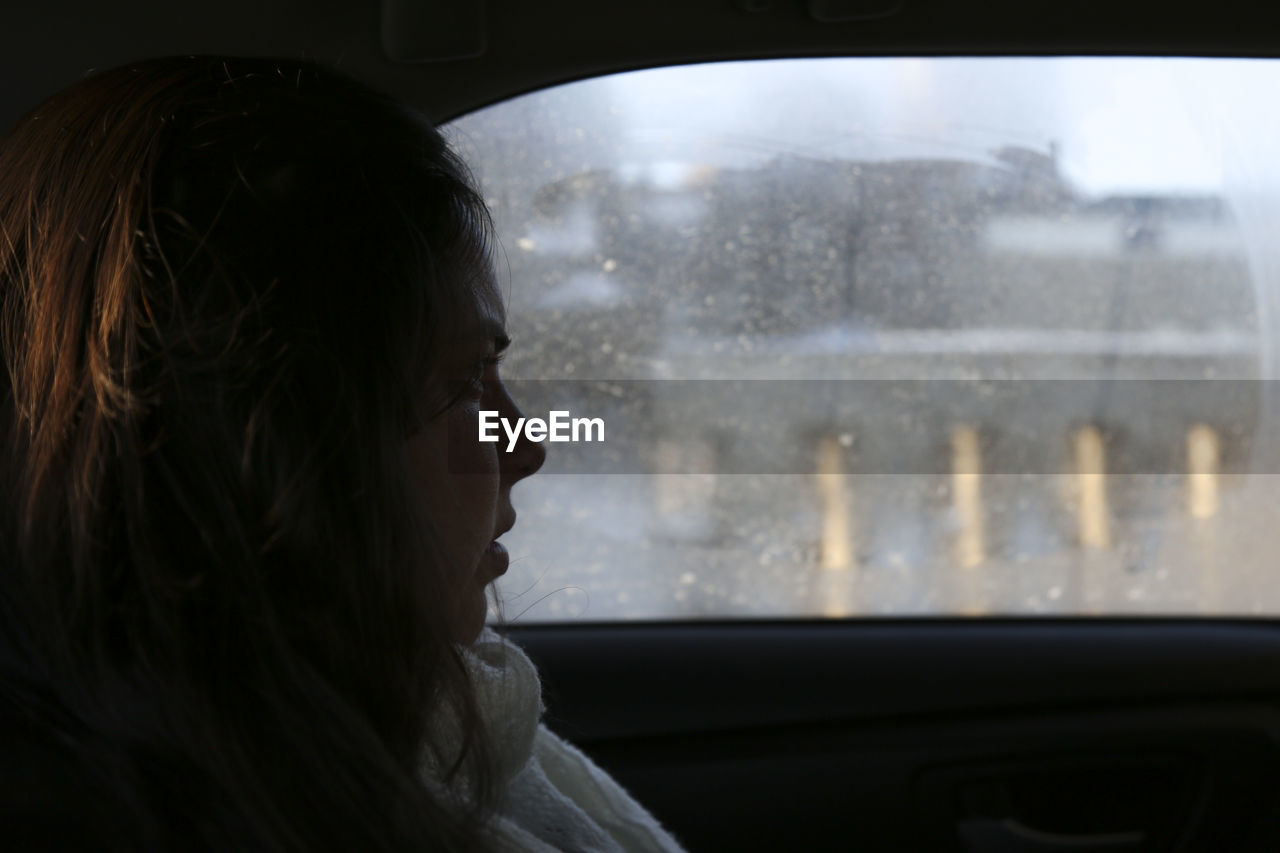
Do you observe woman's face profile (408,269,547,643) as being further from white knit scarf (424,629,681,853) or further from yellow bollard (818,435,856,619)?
yellow bollard (818,435,856,619)

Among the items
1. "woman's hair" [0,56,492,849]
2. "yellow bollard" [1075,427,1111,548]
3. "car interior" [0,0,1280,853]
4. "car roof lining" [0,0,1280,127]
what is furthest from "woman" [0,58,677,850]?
"yellow bollard" [1075,427,1111,548]

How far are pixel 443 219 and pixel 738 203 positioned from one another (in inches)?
47.1

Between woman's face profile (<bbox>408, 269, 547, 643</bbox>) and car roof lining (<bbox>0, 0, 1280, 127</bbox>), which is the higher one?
car roof lining (<bbox>0, 0, 1280, 127</bbox>)

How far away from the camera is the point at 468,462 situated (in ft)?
2.97

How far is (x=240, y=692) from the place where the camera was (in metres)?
0.70

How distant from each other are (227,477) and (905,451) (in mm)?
1519

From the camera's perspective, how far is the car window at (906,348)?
79.0 inches

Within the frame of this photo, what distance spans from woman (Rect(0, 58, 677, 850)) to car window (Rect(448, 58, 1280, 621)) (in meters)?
1.15

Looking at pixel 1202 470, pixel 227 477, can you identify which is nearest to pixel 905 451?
pixel 1202 470

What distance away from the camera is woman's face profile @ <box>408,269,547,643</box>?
0.85m

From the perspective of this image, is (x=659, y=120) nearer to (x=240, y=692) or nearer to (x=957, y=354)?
(x=957, y=354)

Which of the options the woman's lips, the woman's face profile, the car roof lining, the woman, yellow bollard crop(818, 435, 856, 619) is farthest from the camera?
yellow bollard crop(818, 435, 856, 619)

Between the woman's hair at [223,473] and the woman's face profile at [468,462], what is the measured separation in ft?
0.12

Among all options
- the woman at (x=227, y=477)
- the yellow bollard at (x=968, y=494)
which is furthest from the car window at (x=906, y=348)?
the woman at (x=227, y=477)
